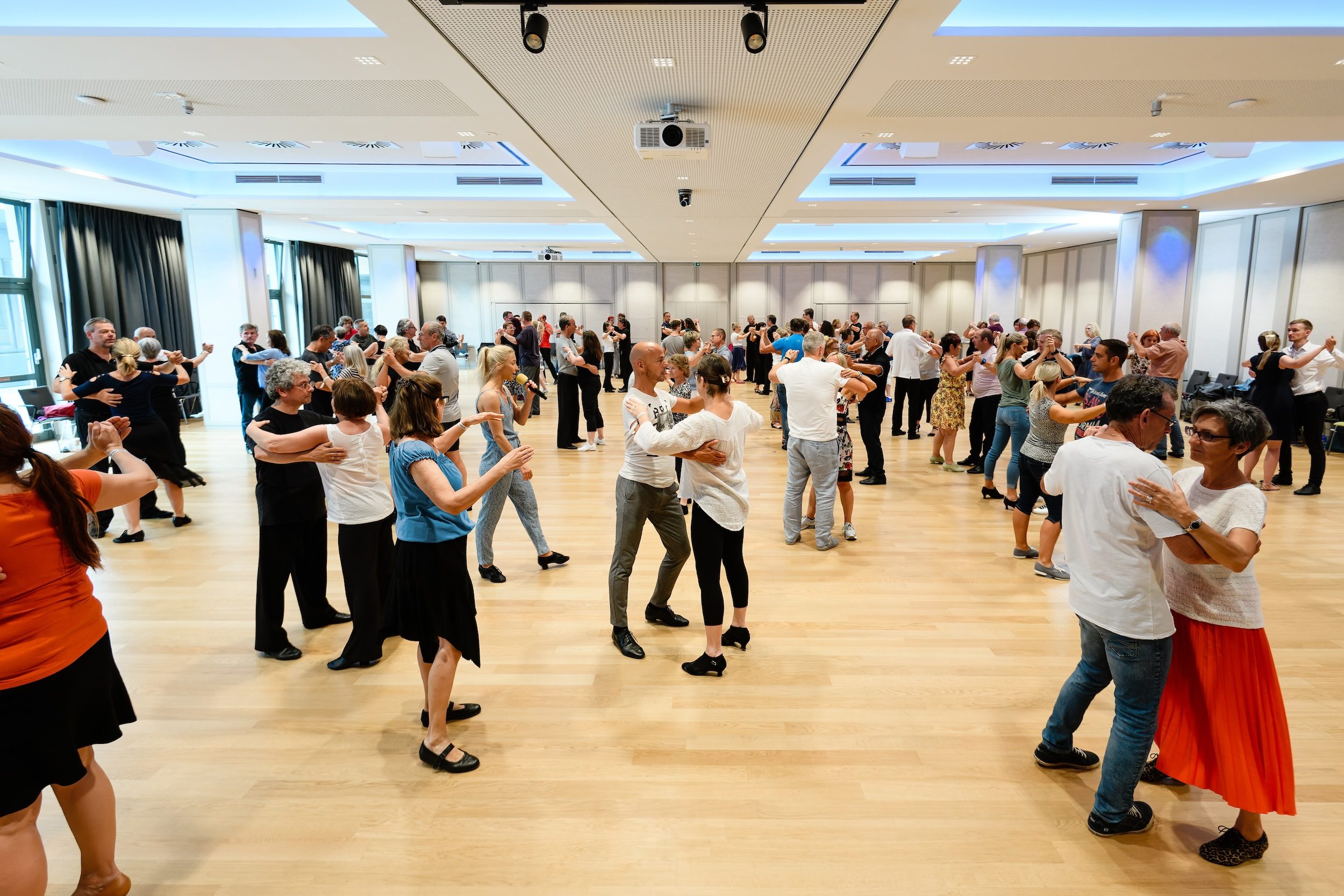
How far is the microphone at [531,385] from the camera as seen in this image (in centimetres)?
456

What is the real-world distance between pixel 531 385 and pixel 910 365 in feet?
17.1

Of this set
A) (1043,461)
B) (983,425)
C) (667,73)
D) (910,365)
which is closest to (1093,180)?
(910,365)

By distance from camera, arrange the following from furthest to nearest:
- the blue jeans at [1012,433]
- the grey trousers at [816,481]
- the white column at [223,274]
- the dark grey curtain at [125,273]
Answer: the dark grey curtain at [125,273] < the white column at [223,274] < the blue jeans at [1012,433] < the grey trousers at [816,481]

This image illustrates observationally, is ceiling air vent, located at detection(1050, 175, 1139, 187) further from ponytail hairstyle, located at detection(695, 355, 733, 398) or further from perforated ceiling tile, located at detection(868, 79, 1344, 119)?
ponytail hairstyle, located at detection(695, 355, 733, 398)

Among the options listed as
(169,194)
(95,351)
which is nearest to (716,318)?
(169,194)

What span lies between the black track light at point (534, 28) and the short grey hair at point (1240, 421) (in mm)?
3127

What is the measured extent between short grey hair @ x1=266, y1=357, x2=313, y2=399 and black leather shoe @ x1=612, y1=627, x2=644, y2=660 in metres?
2.00

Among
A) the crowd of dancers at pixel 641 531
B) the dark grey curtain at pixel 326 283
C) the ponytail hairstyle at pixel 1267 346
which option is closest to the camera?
the crowd of dancers at pixel 641 531

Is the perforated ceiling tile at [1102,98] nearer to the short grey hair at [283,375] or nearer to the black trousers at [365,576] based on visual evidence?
the short grey hair at [283,375]

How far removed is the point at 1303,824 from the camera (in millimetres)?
2502

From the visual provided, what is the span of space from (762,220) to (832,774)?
10625 mm

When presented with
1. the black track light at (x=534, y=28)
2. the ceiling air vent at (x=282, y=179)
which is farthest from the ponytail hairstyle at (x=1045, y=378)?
the ceiling air vent at (x=282, y=179)

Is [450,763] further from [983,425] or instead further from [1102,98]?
→ [983,425]

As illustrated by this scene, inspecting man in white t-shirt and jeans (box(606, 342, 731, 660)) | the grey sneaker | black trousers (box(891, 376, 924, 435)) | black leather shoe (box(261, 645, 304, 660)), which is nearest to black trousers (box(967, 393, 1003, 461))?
black trousers (box(891, 376, 924, 435))
